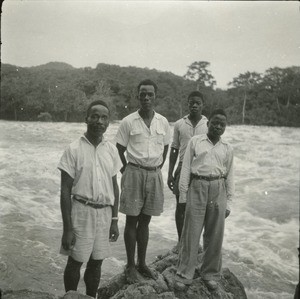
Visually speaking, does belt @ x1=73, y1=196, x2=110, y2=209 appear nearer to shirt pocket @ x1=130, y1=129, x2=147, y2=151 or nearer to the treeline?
shirt pocket @ x1=130, y1=129, x2=147, y2=151

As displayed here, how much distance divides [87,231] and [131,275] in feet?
2.96

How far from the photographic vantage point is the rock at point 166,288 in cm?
298

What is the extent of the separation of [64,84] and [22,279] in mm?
7491

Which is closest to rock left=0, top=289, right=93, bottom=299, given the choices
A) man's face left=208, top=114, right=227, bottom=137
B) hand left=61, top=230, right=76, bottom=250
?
hand left=61, top=230, right=76, bottom=250

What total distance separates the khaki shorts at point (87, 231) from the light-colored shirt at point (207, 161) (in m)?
0.90

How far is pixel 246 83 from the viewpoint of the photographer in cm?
1895

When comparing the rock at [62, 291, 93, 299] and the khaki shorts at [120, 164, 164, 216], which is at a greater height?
the khaki shorts at [120, 164, 164, 216]

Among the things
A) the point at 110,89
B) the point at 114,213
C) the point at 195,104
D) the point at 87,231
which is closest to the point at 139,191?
the point at 114,213

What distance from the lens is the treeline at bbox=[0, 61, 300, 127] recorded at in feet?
36.2

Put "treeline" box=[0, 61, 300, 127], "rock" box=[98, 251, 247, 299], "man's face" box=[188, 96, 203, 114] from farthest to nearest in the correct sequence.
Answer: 1. "treeline" box=[0, 61, 300, 127]
2. "man's face" box=[188, 96, 203, 114]
3. "rock" box=[98, 251, 247, 299]

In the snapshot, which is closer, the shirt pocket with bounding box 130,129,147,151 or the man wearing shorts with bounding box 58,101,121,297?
the man wearing shorts with bounding box 58,101,121,297

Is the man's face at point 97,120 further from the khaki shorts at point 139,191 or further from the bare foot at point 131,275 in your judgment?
the bare foot at point 131,275

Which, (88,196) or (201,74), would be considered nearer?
(88,196)

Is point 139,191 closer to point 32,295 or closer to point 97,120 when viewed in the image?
point 97,120
